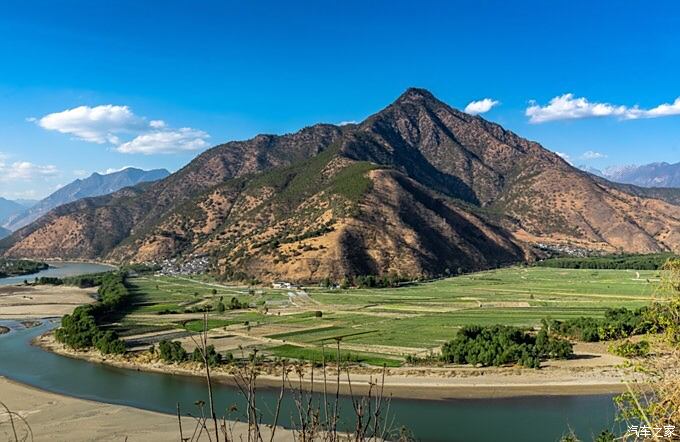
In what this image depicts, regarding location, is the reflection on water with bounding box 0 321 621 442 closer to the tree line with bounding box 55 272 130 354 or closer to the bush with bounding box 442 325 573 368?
the tree line with bounding box 55 272 130 354

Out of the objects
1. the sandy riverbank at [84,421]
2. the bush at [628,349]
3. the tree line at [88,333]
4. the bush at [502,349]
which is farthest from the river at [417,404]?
the bush at [628,349]

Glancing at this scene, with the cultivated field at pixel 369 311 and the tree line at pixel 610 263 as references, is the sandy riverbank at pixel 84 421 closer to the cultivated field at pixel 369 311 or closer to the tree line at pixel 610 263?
the cultivated field at pixel 369 311

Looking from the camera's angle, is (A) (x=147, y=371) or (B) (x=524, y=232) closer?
(A) (x=147, y=371)

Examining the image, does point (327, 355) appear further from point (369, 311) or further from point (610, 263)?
point (610, 263)

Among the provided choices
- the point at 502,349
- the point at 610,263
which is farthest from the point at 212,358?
the point at 610,263

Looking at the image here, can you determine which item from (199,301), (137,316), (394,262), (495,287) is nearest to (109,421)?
(137,316)

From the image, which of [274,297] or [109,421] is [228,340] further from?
[274,297]
